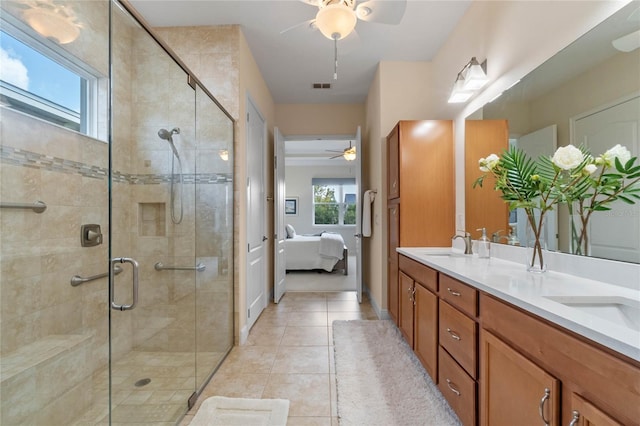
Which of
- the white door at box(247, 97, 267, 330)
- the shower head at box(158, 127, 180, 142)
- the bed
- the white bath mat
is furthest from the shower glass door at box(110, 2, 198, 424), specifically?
the bed

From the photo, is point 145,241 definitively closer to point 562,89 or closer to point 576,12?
point 562,89

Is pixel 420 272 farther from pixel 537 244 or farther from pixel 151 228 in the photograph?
pixel 151 228

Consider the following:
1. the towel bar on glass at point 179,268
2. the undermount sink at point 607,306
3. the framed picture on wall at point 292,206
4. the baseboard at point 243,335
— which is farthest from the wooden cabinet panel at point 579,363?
the framed picture on wall at point 292,206

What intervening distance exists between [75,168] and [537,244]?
2744 mm

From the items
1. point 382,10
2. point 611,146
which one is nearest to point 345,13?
point 382,10

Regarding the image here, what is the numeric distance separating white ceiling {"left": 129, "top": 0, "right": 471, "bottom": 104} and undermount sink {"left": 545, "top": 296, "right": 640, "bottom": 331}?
2030 millimetres

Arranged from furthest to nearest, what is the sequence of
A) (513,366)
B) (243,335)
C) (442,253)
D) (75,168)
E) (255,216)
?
1. (255,216)
2. (243,335)
3. (442,253)
4. (75,168)
5. (513,366)

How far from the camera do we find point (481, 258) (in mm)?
2062

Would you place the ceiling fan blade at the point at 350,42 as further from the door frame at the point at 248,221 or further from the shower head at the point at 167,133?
the shower head at the point at 167,133

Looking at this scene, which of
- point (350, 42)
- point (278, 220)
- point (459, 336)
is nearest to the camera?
point (459, 336)

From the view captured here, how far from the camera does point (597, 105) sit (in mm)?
1275

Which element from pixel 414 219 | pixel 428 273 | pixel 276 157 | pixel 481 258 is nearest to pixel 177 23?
pixel 276 157

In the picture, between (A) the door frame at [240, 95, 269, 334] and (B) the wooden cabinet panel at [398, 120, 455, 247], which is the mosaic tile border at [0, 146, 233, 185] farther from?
(B) the wooden cabinet panel at [398, 120, 455, 247]

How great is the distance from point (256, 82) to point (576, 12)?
108 inches
